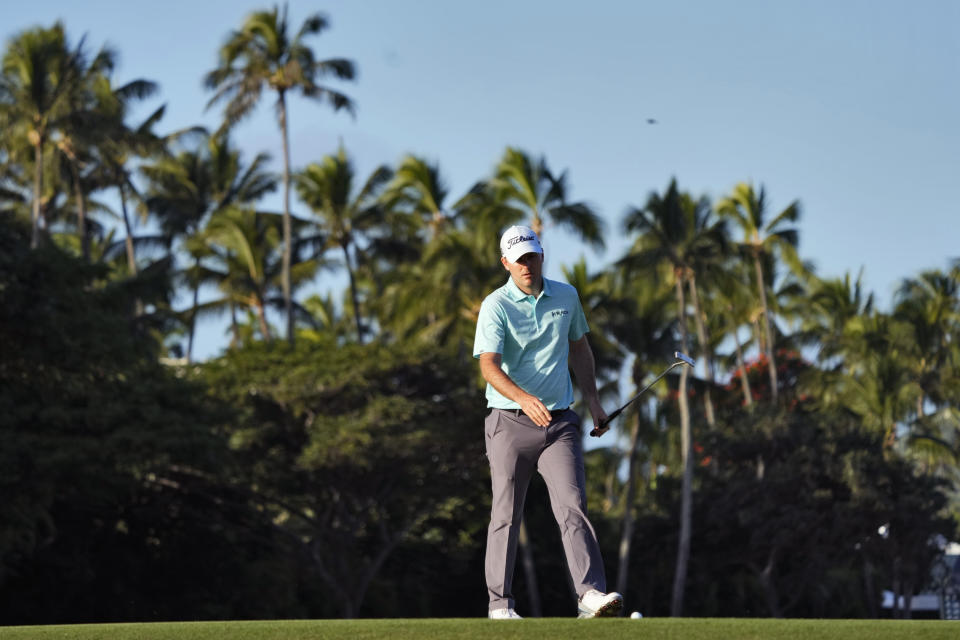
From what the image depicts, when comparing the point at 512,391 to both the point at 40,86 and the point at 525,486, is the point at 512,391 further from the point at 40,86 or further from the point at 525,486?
the point at 40,86

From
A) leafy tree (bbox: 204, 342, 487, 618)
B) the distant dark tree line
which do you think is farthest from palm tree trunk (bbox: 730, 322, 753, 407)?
leafy tree (bbox: 204, 342, 487, 618)

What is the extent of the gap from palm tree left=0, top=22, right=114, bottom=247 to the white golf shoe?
1345 inches

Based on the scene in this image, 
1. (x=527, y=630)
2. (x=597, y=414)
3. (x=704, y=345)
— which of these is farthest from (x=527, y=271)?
(x=704, y=345)

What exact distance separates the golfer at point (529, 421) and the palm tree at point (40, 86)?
33.8m

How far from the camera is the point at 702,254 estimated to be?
4809 cm

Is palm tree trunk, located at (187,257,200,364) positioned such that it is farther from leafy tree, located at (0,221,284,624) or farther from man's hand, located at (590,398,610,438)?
man's hand, located at (590,398,610,438)

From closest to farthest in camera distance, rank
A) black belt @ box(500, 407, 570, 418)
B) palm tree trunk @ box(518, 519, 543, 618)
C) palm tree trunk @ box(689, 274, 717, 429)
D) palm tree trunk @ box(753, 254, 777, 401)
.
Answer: black belt @ box(500, 407, 570, 418)
palm tree trunk @ box(518, 519, 543, 618)
palm tree trunk @ box(689, 274, 717, 429)
palm tree trunk @ box(753, 254, 777, 401)

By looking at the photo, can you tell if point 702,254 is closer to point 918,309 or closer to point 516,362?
point 918,309

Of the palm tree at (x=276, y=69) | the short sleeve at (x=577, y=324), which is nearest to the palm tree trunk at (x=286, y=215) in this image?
the palm tree at (x=276, y=69)

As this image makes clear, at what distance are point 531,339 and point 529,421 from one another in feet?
1.32

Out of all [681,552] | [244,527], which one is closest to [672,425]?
[681,552]

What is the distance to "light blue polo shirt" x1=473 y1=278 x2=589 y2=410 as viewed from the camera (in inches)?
274

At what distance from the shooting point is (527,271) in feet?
22.6

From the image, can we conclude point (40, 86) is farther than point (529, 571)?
No
